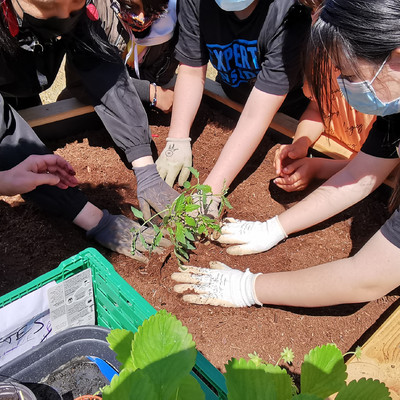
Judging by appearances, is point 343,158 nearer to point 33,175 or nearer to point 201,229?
point 201,229

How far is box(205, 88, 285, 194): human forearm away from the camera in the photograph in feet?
6.26

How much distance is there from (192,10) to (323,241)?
1254mm

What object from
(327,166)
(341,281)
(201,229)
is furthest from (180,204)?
(327,166)

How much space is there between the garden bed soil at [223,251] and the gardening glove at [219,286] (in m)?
0.04

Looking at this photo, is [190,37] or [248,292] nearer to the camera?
[248,292]

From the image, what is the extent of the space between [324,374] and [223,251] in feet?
4.20

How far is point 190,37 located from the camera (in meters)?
2.10

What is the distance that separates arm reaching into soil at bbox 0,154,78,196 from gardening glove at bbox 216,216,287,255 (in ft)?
2.26

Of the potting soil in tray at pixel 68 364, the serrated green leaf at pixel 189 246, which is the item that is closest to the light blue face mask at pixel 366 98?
the serrated green leaf at pixel 189 246

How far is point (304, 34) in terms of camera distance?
5.96 ft

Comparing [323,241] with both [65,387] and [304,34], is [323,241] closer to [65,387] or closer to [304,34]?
[304,34]

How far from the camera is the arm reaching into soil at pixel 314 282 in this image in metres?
1.31

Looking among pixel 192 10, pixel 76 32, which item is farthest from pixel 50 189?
pixel 192 10

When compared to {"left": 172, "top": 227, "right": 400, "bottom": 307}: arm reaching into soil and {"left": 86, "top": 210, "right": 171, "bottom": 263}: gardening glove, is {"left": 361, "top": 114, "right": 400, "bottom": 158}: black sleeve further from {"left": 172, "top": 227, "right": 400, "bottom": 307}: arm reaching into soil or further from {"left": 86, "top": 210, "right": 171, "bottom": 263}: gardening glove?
{"left": 86, "top": 210, "right": 171, "bottom": 263}: gardening glove
